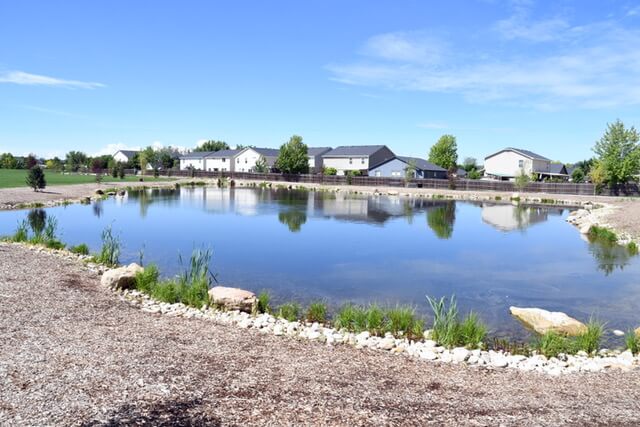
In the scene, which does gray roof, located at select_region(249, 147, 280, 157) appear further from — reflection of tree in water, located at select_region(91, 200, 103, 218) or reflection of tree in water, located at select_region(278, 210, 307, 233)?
reflection of tree in water, located at select_region(278, 210, 307, 233)

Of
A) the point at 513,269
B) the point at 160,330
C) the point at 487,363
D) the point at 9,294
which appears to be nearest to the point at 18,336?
the point at 160,330

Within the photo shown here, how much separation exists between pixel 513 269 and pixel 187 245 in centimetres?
1231

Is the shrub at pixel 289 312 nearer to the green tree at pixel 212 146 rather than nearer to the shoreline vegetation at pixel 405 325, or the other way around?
the shoreline vegetation at pixel 405 325

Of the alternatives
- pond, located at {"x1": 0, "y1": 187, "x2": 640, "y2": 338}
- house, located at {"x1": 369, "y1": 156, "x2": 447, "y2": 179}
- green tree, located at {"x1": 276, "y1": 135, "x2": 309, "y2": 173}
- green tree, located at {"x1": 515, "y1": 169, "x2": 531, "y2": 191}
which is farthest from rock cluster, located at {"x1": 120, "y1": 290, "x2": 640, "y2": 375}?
green tree, located at {"x1": 276, "y1": 135, "x2": 309, "y2": 173}

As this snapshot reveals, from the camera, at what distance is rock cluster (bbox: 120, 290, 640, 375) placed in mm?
7773

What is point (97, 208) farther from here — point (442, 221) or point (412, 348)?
point (412, 348)


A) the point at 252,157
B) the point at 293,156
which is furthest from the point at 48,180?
the point at 252,157

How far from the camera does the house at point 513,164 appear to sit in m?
73.4

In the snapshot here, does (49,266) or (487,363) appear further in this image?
(49,266)

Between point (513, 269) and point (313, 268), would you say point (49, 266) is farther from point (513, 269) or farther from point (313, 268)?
point (513, 269)

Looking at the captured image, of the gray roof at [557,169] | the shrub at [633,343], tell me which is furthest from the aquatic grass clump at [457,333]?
the gray roof at [557,169]

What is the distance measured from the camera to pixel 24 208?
29500 mm

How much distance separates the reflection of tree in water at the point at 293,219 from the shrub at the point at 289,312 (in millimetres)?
13544

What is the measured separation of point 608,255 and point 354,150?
2545 inches
